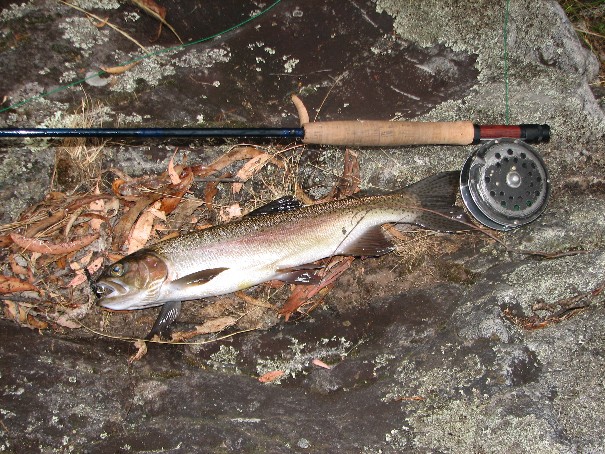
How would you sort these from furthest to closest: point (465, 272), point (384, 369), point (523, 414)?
point (465, 272) → point (384, 369) → point (523, 414)

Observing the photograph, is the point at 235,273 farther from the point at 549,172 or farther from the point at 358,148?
the point at 549,172

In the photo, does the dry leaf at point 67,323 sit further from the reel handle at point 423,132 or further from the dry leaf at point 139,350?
the reel handle at point 423,132

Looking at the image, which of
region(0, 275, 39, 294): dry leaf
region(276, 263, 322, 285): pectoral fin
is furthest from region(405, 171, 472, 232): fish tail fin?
region(0, 275, 39, 294): dry leaf

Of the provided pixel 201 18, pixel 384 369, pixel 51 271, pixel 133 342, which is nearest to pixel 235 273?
pixel 133 342

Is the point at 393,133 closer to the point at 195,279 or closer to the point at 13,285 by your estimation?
the point at 195,279

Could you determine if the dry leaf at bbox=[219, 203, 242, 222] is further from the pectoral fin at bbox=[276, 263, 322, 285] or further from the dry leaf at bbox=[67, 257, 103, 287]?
the dry leaf at bbox=[67, 257, 103, 287]

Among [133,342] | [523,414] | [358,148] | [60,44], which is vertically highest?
[60,44]
